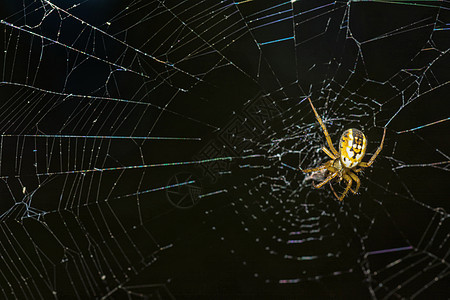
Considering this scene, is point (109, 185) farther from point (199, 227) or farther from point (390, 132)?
point (390, 132)

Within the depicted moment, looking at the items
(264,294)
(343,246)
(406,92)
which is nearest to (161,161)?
(264,294)

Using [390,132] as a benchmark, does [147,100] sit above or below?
above

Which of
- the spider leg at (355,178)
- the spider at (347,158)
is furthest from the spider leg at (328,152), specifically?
the spider leg at (355,178)

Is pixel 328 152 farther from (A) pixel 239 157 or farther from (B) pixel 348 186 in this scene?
(A) pixel 239 157

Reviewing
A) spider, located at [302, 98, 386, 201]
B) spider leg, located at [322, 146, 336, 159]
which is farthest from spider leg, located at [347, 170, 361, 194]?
spider leg, located at [322, 146, 336, 159]

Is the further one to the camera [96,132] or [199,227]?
[199,227]

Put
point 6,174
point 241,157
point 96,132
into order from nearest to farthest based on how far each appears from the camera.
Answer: point 6,174 < point 96,132 < point 241,157

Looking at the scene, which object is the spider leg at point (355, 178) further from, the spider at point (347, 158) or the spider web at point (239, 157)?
the spider web at point (239, 157)
